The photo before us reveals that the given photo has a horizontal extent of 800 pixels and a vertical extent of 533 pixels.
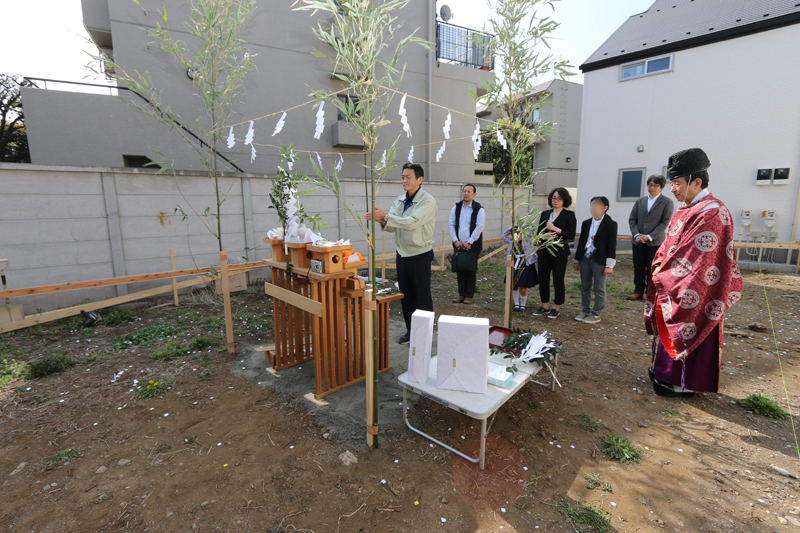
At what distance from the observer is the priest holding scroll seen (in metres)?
2.71

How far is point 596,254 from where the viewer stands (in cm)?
464

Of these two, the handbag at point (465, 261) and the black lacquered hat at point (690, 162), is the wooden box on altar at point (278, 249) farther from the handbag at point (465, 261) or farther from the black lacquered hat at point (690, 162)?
the black lacquered hat at point (690, 162)

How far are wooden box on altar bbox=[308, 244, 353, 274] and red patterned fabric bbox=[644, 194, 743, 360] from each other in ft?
8.49

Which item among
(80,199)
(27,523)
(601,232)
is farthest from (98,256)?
(601,232)

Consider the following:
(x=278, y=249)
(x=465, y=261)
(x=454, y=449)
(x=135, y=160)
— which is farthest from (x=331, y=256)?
(x=135, y=160)

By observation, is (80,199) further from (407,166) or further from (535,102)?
(535,102)

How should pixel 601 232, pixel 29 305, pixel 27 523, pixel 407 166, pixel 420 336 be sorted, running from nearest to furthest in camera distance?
pixel 27 523
pixel 420 336
pixel 407 166
pixel 601 232
pixel 29 305

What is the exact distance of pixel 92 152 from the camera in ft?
23.1

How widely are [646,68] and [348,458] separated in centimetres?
1148

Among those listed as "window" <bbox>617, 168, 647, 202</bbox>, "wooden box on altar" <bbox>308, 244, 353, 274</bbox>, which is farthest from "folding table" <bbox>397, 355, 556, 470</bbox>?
"window" <bbox>617, 168, 647, 202</bbox>

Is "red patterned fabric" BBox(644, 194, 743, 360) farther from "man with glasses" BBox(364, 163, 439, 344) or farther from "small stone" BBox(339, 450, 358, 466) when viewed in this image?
"small stone" BBox(339, 450, 358, 466)

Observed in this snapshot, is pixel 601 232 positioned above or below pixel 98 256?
above

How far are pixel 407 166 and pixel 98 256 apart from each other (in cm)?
500

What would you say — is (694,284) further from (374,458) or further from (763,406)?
(374,458)
